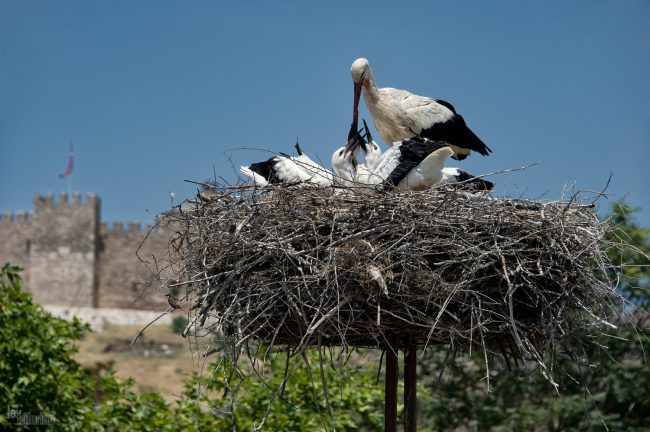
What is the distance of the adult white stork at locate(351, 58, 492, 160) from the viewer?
6.62 meters

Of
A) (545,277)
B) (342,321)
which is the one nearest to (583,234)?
(545,277)

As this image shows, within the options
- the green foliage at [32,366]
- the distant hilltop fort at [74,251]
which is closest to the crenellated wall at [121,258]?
the distant hilltop fort at [74,251]

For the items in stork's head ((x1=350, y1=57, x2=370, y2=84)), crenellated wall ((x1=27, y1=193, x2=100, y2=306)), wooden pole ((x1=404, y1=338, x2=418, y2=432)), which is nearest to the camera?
wooden pole ((x1=404, y1=338, x2=418, y2=432))

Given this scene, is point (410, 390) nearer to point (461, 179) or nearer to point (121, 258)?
point (461, 179)

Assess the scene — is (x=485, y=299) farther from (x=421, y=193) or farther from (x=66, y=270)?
(x=66, y=270)

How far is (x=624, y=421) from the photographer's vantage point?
1400 centimetres

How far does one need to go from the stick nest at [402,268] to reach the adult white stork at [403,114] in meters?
1.28

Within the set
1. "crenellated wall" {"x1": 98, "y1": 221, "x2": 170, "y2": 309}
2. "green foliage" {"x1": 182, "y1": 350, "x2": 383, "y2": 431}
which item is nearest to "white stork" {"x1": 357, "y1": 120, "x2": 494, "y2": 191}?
"green foliage" {"x1": 182, "y1": 350, "x2": 383, "y2": 431}

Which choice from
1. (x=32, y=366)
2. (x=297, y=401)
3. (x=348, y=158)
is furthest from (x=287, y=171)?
(x=32, y=366)

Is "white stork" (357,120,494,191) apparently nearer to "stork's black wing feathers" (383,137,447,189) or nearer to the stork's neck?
"stork's black wing feathers" (383,137,447,189)

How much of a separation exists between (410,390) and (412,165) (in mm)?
1340

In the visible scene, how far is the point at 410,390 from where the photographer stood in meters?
5.58

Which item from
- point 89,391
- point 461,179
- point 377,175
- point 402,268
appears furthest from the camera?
point 89,391

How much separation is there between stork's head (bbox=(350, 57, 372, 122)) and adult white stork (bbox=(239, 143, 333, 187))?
48 cm
